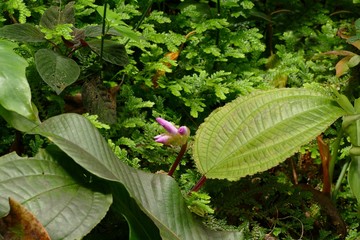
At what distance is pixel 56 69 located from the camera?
1.62 meters

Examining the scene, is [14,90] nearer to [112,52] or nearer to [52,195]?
[52,195]

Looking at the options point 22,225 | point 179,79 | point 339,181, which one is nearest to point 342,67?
point 339,181

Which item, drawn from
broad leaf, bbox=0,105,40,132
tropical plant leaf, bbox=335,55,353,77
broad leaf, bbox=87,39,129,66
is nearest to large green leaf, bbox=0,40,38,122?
broad leaf, bbox=0,105,40,132

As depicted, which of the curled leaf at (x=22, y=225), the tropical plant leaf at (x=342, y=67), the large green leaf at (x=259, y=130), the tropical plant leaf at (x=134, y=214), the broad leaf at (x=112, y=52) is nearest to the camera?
the curled leaf at (x=22, y=225)

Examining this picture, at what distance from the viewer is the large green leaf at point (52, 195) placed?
1.21 m

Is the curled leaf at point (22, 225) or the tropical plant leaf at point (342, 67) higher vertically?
the curled leaf at point (22, 225)

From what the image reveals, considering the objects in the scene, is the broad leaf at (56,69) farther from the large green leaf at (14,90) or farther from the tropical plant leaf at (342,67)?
the tropical plant leaf at (342,67)

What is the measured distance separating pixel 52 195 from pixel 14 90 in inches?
11.0

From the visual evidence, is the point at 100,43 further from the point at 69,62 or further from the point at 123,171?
Answer: the point at 123,171

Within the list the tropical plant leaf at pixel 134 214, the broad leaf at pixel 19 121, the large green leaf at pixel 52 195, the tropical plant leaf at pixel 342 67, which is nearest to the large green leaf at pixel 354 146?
the tropical plant leaf at pixel 342 67

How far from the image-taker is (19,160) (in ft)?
4.36

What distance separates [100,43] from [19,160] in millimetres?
577

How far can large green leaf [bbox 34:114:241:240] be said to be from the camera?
1353 millimetres

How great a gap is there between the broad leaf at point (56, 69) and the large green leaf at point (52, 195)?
10.6 inches
